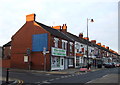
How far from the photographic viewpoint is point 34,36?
95.5 ft

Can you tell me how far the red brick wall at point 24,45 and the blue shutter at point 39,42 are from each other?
2.43 feet

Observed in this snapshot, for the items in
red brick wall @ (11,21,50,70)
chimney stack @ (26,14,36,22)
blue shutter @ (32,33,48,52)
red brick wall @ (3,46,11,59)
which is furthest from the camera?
red brick wall @ (3,46,11,59)

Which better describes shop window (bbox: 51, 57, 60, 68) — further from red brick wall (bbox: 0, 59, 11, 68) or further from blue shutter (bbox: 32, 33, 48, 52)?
red brick wall (bbox: 0, 59, 11, 68)

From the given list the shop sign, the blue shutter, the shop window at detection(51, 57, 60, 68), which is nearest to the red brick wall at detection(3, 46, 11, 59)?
the blue shutter

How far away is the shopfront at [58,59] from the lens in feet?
90.7

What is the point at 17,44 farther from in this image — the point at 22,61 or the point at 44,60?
the point at 44,60

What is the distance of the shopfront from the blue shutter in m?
A: 1.96

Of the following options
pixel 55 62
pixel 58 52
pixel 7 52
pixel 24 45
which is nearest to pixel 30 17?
pixel 24 45

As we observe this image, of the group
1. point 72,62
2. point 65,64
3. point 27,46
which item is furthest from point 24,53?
point 72,62

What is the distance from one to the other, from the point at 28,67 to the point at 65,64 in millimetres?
7556

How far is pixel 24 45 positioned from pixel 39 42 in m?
3.76

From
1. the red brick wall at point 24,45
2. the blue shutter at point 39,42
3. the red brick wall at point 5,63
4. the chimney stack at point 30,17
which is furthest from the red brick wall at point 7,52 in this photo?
the blue shutter at point 39,42

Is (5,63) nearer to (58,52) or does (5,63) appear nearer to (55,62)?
(55,62)

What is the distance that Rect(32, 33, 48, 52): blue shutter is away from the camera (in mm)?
27656
